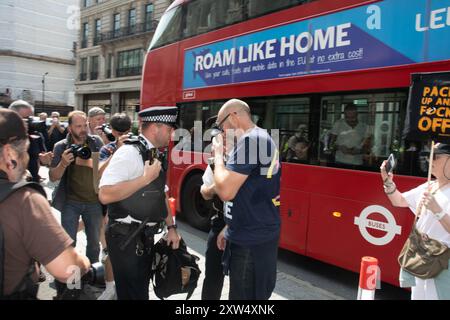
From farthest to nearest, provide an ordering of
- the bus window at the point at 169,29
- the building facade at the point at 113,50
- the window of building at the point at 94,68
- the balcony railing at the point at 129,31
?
the window of building at the point at 94,68, the building facade at the point at 113,50, the balcony railing at the point at 129,31, the bus window at the point at 169,29

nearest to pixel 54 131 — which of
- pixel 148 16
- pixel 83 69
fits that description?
pixel 148 16

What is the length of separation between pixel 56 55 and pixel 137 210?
59.4m

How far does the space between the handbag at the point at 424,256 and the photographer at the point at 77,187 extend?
3.05 metres

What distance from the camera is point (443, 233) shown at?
260 cm

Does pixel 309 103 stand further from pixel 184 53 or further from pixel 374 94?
pixel 184 53

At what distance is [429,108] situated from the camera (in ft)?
10.8

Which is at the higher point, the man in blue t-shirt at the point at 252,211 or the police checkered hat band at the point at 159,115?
the police checkered hat band at the point at 159,115

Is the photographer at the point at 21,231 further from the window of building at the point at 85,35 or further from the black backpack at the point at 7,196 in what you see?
the window of building at the point at 85,35

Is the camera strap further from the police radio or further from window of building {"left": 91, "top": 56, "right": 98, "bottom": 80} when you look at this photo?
window of building {"left": 91, "top": 56, "right": 98, "bottom": 80}

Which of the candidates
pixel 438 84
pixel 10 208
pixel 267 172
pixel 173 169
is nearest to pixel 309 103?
pixel 438 84

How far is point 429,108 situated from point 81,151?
3292mm

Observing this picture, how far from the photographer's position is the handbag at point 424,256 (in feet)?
8.39

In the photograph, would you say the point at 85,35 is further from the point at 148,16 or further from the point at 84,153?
the point at 84,153

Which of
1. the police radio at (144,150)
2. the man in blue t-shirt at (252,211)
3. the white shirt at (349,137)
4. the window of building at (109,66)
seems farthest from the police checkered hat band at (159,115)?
the window of building at (109,66)
